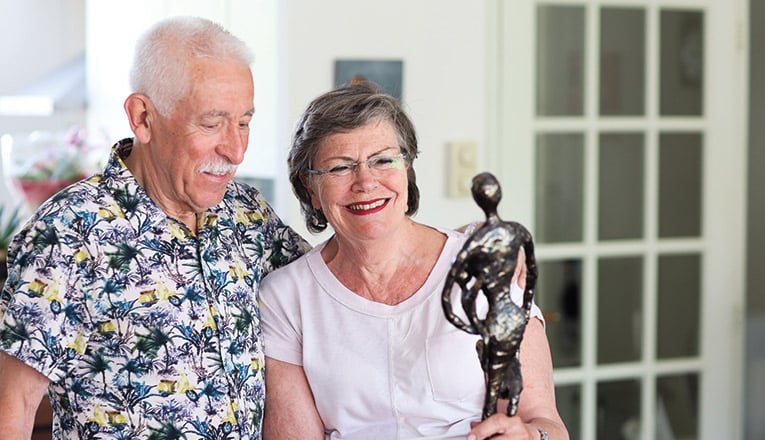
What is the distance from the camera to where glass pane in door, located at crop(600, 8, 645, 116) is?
3.13 m

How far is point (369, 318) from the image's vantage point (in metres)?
1.68

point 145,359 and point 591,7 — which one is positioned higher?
point 591,7

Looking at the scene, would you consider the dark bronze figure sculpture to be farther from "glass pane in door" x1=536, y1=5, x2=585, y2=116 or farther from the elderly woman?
"glass pane in door" x1=536, y1=5, x2=585, y2=116

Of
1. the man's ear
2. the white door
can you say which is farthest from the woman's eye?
the white door

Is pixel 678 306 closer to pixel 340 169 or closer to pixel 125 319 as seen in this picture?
pixel 340 169

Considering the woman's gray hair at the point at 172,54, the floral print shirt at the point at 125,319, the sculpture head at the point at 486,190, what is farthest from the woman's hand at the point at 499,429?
the woman's gray hair at the point at 172,54

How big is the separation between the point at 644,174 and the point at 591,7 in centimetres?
55

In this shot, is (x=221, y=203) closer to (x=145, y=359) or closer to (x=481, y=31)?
(x=145, y=359)

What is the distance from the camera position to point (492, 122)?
→ 301 cm

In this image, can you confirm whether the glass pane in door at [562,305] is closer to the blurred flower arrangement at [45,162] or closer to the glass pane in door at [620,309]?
the glass pane in door at [620,309]

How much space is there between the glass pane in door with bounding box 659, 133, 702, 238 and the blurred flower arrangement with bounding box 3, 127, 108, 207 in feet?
6.13

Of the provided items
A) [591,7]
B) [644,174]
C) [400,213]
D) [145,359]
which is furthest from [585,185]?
[145,359]

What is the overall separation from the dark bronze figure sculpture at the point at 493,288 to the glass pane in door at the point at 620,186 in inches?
73.7

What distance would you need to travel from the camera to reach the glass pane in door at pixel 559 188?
3.13 meters
